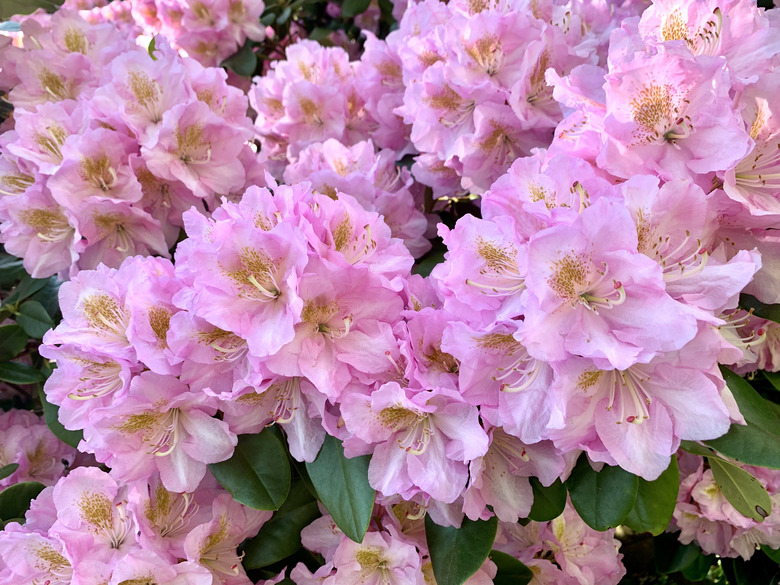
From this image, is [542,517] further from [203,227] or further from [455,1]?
[455,1]

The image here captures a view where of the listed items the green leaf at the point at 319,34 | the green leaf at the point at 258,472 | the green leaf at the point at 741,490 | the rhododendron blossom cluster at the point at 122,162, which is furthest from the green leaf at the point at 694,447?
the green leaf at the point at 319,34

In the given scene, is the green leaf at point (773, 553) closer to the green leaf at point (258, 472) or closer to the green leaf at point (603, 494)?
the green leaf at point (603, 494)

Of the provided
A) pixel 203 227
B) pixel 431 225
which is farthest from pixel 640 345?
pixel 431 225

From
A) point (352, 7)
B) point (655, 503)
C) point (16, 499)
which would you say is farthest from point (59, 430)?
point (352, 7)

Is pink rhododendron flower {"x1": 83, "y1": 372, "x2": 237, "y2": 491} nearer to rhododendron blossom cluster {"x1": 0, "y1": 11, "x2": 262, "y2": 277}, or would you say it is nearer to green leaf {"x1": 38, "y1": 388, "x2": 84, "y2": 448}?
green leaf {"x1": 38, "y1": 388, "x2": 84, "y2": 448}

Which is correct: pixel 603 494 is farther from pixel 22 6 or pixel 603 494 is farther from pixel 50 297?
pixel 22 6

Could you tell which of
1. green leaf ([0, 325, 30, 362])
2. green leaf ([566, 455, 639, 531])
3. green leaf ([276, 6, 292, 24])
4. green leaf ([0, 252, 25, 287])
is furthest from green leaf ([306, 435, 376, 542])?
green leaf ([276, 6, 292, 24])
